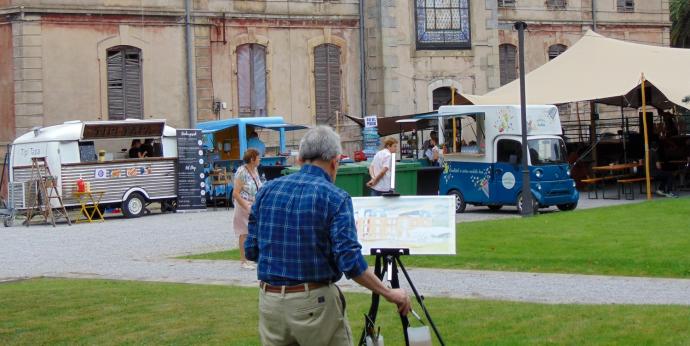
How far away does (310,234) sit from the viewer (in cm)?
672

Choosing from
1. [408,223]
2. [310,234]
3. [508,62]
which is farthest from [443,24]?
[310,234]

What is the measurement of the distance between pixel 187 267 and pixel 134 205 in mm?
12716

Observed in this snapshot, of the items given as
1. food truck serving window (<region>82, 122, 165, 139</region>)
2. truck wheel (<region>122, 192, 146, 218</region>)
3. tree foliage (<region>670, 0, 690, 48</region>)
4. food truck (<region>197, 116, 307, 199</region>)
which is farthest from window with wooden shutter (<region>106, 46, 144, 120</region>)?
tree foliage (<region>670, 0, 690, 48</region>)

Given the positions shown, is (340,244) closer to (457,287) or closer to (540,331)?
(540,331)

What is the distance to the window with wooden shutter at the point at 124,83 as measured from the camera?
35219mm

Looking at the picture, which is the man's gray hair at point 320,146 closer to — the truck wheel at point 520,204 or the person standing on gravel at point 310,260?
the person standing on gravel at point 310,260

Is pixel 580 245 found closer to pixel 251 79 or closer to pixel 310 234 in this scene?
pixel 310 234

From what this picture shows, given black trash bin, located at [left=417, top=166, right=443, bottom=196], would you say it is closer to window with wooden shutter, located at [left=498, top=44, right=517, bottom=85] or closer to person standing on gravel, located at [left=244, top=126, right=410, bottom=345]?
window with wooden shutter, located at [left=498, top=44, right=517, bottom=85]

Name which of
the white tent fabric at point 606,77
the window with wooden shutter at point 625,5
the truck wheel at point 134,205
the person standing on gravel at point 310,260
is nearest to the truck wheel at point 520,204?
the white tent fabric at point 606,77

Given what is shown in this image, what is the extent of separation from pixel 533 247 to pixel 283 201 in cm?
1133

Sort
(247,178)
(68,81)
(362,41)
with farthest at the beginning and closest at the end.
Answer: (362,41) < (68,81) < (247,178)

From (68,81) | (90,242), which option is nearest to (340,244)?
(90,242)

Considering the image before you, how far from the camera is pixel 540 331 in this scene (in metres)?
10.3

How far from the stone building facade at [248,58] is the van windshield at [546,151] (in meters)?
12.4
